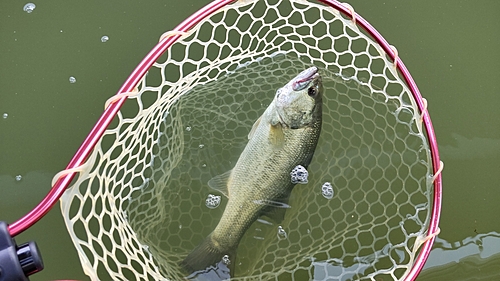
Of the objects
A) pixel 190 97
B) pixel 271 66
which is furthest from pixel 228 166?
pixel 271 66

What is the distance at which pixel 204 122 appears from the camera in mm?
2275

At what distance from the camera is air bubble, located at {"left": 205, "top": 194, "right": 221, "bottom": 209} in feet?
7.19

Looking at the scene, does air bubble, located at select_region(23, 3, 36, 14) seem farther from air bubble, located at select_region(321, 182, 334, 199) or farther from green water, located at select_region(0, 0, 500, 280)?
air bubble, located at select_region(321, 182, 334, 199)

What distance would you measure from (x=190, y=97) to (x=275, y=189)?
665 millimetres

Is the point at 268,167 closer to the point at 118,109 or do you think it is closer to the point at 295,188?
the point at 295,188

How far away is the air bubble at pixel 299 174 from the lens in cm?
199

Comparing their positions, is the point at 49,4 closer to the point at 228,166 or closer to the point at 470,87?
the point at 228,166

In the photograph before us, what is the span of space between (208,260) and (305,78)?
921 mm

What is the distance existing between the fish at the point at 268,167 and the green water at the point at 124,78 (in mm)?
770

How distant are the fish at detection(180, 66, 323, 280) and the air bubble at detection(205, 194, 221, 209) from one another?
217 millimetres

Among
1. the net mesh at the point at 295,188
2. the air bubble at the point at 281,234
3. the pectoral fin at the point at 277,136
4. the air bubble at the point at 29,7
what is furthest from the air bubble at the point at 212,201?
the air bubble at the point at 29,7

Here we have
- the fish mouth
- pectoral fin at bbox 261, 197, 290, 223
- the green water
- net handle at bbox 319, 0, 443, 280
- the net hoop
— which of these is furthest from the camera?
the green water

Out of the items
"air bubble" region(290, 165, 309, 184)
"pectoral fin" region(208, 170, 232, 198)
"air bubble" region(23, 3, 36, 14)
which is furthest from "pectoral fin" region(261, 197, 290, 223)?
"air bubble" region(23, 3, 36, 14)

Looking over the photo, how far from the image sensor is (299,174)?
6.70ft
